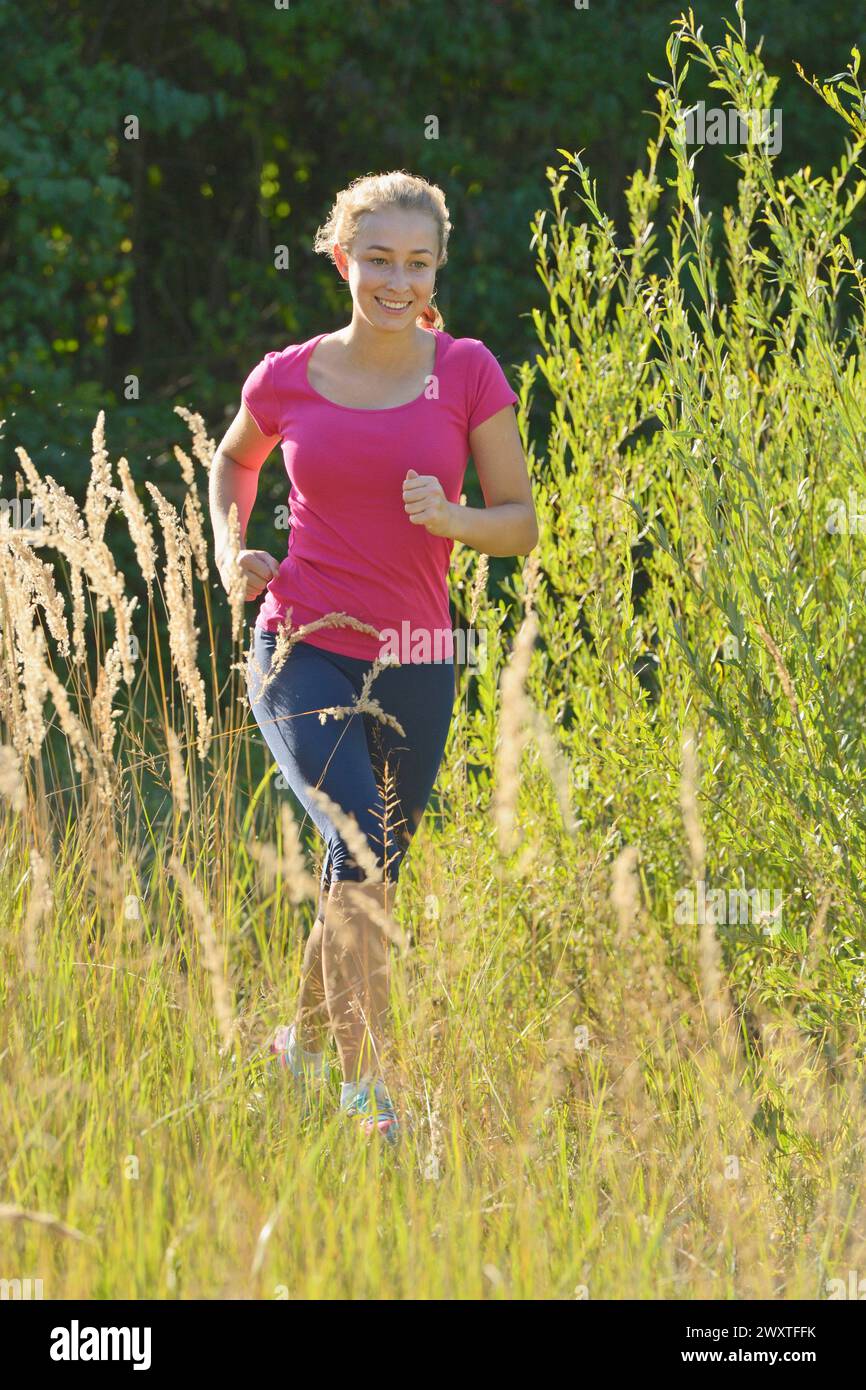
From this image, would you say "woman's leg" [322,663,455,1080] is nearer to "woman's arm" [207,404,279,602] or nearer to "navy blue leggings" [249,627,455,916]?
"navy blue leggings" [249,627,455,916]

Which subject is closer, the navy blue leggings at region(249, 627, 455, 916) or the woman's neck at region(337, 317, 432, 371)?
the navy blue leggings at region(249, 627, 455, 916)

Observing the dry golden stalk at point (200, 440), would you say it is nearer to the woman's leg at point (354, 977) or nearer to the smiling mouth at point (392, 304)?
the smiling mouth at point (392, 304)

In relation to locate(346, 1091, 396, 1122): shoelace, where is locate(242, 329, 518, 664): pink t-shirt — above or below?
above

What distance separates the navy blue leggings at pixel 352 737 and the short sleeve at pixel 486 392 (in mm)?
510

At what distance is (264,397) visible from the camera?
10.7 feet

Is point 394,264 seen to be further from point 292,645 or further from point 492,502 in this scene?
point 292,645

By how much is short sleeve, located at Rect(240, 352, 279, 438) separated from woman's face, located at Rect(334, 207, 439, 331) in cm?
28

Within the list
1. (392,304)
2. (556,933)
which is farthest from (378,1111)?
(392,304)

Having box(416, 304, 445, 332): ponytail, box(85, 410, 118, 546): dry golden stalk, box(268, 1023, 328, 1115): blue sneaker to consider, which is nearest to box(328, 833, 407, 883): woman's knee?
box(268, 1023, 328, 1115): blue sneaker

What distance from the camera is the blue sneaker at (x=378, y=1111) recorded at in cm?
262

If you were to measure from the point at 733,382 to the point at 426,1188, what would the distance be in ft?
5.62

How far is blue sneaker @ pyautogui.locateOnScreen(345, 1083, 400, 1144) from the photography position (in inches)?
103

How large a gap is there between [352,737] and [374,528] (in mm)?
415
